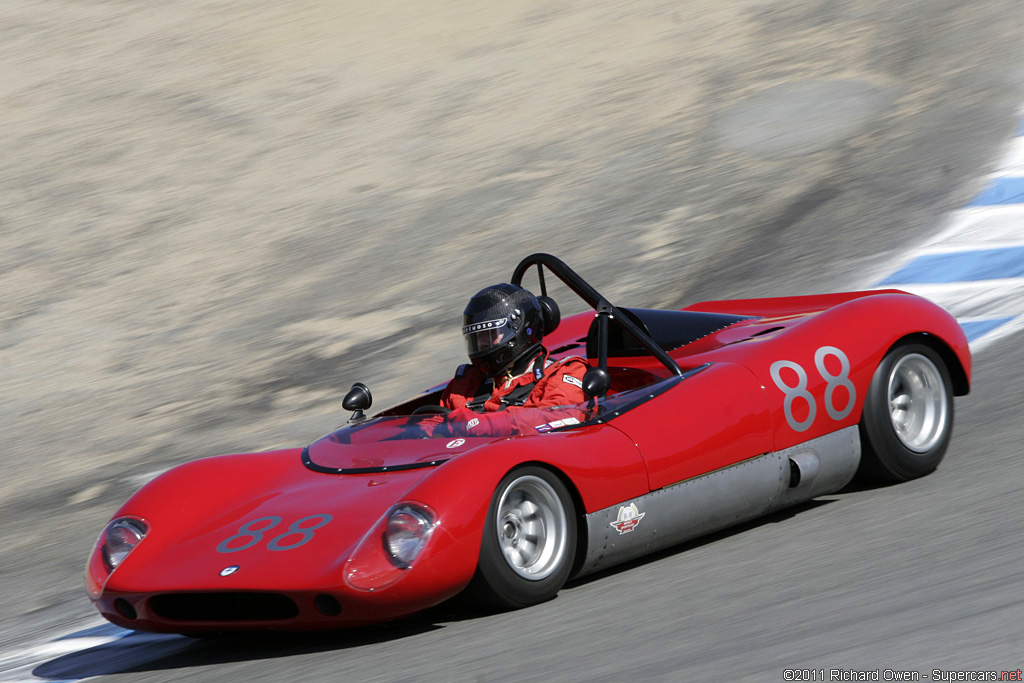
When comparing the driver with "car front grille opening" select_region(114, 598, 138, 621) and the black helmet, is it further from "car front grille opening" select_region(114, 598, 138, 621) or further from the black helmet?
Answer: "car front grille opening" select_region(114, 598, 138, 621)

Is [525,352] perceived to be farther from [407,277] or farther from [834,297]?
[407,277]

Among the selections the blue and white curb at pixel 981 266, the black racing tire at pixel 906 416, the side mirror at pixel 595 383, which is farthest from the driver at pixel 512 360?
the blue and white curb at pixel 981 266

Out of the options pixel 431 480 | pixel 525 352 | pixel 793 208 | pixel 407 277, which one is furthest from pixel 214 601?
pixel 793 208

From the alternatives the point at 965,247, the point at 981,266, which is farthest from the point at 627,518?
the point at 965,247

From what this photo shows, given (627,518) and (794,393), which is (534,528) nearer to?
(627,518)

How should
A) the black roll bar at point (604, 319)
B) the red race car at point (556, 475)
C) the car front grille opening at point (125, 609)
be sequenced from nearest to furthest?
the red race car at point (556, 475) < the car front grille opening at point (125, 609) < the black roll bar at point (604, 319)

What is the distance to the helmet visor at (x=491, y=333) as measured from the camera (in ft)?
18.4

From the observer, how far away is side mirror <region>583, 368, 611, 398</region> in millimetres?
5309

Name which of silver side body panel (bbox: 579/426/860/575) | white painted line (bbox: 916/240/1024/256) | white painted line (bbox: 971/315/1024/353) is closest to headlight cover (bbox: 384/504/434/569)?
silver side body panel (bbox: 579/426/860/575)

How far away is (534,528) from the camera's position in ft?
15.9

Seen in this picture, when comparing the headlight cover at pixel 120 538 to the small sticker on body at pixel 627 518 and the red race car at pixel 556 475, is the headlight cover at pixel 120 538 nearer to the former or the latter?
the red race car at pixel 556 475

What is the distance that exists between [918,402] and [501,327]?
A: 1929 millimetres

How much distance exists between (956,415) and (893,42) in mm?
9017

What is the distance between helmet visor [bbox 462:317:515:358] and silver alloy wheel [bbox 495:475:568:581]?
0.95m
